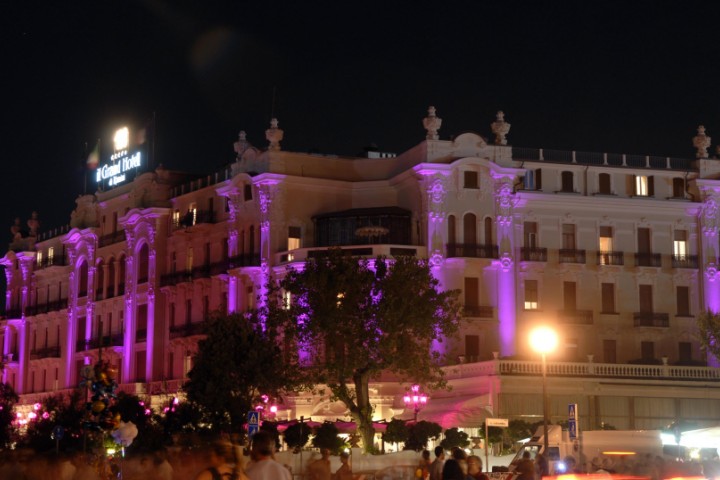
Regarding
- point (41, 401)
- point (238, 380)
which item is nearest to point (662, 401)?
point (238, 380)

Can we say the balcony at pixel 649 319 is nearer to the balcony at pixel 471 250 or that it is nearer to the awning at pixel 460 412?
the balcony at pixel 471 250

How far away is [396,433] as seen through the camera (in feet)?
179

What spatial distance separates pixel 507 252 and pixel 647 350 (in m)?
8.93

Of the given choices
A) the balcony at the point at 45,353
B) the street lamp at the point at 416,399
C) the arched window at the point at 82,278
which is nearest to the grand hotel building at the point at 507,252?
the street lamp at the point at 416,399

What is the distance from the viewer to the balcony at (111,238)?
280 ft

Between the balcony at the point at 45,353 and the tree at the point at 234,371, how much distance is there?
30.4m

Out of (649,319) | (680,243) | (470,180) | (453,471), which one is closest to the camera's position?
(453,471)

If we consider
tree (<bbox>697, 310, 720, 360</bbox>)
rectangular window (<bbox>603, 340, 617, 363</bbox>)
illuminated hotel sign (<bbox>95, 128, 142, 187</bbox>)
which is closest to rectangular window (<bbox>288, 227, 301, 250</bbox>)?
rectangular window (<bbox>603, 340, 617, 363</bbox>)

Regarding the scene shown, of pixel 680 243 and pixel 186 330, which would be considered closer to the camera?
pixel 680 243

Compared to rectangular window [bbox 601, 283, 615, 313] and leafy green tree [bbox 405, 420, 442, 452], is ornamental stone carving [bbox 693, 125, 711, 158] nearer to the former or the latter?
rectangular window [bbox 601, 283, 615, 313]

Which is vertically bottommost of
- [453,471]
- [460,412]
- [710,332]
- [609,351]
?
[453,471]

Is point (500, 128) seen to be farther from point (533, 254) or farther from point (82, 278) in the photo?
point (82, 278)

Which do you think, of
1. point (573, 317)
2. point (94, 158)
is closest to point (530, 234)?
point (573, 317)

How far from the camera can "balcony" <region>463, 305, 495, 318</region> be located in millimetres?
66875
